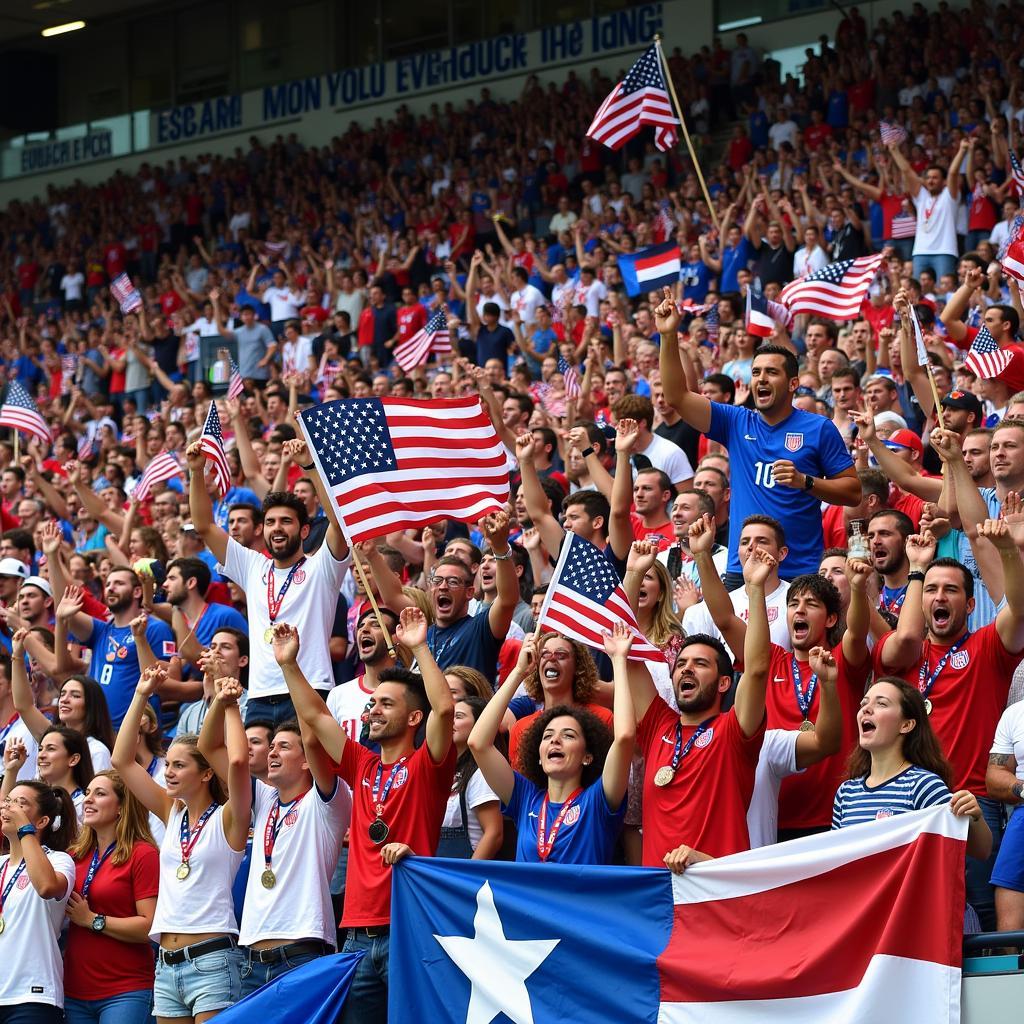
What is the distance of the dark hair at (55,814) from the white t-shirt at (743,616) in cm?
318

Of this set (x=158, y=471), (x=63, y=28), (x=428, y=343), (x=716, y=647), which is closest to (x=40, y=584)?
(x=158, y=471)

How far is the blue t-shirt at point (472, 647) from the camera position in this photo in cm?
845

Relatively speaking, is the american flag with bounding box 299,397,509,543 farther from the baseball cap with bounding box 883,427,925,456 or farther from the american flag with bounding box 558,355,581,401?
the american flag with bounding box 558,355,581,401

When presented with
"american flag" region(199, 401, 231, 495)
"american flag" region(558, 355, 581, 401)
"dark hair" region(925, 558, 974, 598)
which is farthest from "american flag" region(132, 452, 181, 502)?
"dark hair" region(925, 558, 974, 598)

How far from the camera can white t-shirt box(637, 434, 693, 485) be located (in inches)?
406

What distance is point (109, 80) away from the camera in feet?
110

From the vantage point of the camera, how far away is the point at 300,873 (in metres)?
7.28

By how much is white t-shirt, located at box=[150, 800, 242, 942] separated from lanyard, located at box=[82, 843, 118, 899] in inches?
19.6

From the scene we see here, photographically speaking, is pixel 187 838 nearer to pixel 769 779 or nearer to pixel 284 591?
pixel 284 591

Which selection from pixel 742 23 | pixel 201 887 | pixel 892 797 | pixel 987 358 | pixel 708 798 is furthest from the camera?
pixel 742 23

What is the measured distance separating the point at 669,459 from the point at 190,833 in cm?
396

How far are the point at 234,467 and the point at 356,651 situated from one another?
444cm

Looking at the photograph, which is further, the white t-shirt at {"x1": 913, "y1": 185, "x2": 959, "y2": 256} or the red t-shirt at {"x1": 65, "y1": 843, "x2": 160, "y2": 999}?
the white t-shirt at {"x1": 913, "y1": 185, "x2": 959, "y2": 256}

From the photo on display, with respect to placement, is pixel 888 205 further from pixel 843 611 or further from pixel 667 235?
pixel 843 611
